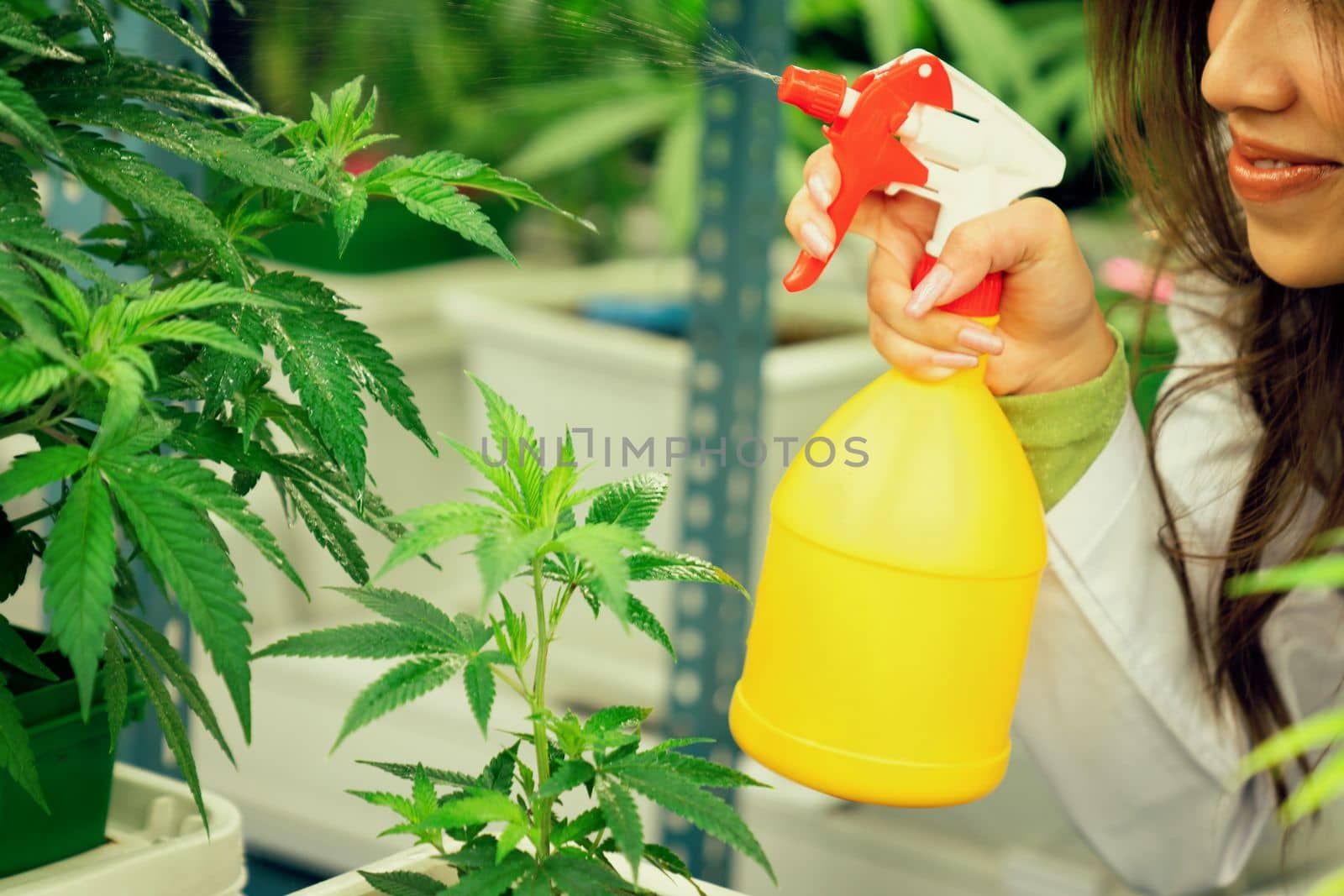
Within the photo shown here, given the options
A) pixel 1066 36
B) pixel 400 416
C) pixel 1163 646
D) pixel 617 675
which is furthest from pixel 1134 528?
pixel 1066 36

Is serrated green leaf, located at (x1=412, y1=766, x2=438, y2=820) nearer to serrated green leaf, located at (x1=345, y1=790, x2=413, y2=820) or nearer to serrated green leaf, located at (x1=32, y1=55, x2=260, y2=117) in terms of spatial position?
serrated green leaf, located at (x1=345, y1=790, x2=413, y2=820)

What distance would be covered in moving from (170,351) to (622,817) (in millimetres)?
208

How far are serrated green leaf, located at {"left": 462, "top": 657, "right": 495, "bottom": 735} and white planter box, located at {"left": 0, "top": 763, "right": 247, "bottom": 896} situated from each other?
207 millimetres

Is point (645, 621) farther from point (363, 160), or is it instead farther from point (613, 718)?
point (363, 160)

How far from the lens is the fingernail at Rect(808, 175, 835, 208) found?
49cm

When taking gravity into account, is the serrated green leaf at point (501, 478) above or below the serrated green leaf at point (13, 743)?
above

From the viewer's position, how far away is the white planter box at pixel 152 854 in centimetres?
49

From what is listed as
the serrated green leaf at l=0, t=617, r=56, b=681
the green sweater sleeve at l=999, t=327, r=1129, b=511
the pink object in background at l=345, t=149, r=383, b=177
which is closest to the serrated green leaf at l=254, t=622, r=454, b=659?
the serrated green leaf at l=0, t=617, r=56, b=681

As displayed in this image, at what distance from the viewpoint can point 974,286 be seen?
1.67 ft

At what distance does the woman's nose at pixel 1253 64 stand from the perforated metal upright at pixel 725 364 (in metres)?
0.36

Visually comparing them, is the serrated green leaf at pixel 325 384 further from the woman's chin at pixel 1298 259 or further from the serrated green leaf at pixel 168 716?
the woman's chin at pixel 1298 259

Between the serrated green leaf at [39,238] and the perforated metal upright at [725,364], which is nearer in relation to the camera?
the serrated green leaf at [39,238]

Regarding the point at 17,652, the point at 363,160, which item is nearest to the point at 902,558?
the point at 17,652

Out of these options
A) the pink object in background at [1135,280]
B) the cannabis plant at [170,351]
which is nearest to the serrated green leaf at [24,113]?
the cannabis plant at [170,351]
